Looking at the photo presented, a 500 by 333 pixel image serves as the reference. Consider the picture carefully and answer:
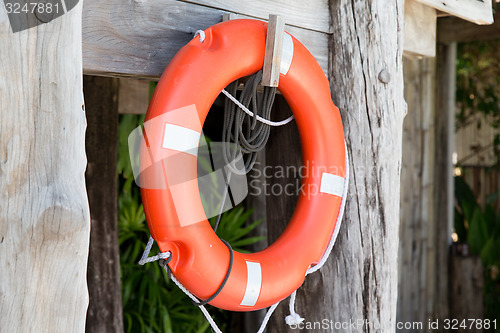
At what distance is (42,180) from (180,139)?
14.5 inches

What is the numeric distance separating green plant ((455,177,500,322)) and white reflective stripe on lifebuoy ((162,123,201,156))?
311 cm

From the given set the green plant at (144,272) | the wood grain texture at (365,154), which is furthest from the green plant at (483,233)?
the wood grain texture at (365,154)

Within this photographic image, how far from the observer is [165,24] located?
1.25 metres

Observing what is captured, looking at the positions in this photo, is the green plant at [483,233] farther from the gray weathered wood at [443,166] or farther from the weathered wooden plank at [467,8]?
the weathered wooden plank at [467,8]

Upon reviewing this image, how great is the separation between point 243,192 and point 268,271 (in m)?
1.04

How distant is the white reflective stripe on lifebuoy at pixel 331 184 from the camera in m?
1.49

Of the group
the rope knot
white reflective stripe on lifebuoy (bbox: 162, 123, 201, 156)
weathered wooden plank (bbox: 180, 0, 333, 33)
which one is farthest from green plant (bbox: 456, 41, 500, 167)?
white reflective stripe on lifebuoy (bbox: 162, 123, 201, 156)

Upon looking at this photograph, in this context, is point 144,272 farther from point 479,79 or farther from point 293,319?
point 479,79

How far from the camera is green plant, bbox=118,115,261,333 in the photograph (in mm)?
2906

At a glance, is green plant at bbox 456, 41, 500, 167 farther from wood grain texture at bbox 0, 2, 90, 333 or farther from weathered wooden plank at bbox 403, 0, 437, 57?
wood grain texture at bbox 0, 2, 90, 333

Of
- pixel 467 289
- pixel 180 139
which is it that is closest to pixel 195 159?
pixel 180 139

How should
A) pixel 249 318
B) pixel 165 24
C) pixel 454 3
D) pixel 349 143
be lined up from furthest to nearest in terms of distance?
pixel 249 318 → pixel 454 3 → pixel 349 143 → pixel 165 24

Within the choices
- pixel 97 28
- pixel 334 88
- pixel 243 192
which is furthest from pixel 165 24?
pixel 243 192

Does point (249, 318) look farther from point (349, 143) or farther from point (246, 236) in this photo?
point (349, 143)
